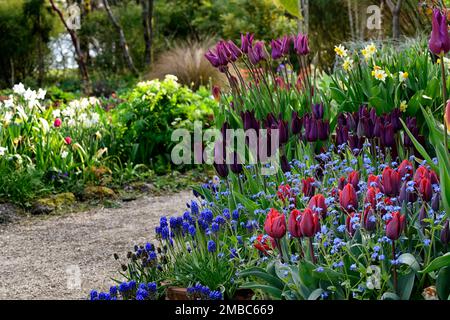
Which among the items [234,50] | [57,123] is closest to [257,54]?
[234,50]

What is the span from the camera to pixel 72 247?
13.7ft

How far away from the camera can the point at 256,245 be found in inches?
85.4

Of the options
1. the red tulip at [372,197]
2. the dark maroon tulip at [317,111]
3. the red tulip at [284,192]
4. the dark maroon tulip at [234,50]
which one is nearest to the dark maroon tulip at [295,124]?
the dark maroon tulip at [317,111]

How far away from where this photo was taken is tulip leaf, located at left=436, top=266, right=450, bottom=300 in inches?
70.7

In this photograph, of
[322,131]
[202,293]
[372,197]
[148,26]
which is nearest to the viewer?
[372,197]

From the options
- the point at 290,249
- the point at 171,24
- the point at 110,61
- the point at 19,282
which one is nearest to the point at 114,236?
the point at 19,282

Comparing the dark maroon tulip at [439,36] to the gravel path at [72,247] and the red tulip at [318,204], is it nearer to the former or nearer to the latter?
the red tulip at [318,204]

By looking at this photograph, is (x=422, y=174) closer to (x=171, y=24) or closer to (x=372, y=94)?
(x=372, y=94)

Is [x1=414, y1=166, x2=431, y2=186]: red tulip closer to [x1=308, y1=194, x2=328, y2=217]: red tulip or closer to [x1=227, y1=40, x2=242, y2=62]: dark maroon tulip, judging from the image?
[x1=308, y1=194, x2=328, y2=217]: red tulip

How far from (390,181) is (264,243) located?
1.80 feet

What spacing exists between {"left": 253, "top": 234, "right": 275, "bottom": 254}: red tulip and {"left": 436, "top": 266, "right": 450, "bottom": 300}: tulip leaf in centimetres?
58

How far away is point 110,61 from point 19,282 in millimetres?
13269

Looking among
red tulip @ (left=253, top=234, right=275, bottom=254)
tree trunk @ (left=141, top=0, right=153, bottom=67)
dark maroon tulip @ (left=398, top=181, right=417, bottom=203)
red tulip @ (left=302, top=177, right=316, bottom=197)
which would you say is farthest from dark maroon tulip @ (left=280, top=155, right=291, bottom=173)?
tree trunk @ (left=141, top=0, right=153, bottom=67)

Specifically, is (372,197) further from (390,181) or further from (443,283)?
(443,283)
